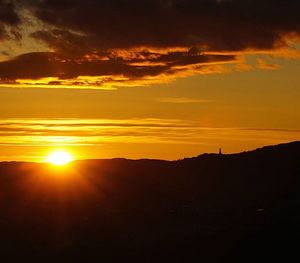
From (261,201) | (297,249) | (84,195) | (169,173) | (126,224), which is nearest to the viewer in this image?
(297,249)

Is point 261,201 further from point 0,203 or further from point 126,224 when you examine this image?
point 0,203

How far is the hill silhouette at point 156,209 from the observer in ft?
191

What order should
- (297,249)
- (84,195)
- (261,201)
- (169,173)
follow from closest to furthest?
1. (297,249)
2. (261,201)
3. (84,195)
4. (169,173)

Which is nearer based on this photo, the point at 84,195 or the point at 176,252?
the point at 176,252

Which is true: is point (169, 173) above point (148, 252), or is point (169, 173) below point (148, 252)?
above

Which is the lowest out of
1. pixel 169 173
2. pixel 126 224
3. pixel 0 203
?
pixel 126 224

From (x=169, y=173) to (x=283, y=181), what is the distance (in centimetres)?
1377

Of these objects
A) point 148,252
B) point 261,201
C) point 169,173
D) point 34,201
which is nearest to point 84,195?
point 34,201

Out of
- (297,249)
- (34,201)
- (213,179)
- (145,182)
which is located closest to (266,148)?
(213,179)

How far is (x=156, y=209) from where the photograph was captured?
242 feet

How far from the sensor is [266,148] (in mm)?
91438

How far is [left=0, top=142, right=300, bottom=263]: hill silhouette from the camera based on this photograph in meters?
58.2

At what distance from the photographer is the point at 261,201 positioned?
248 feet

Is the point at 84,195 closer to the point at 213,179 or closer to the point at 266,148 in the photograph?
the point at 213,179
